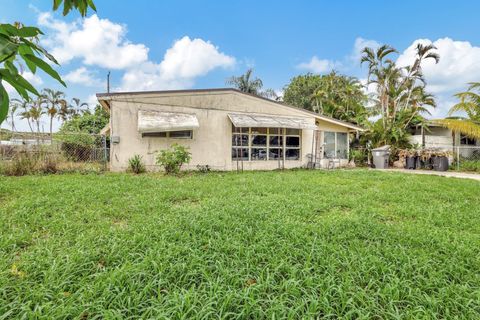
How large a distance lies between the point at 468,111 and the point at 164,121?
20.0 meters

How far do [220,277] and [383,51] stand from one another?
2253 centimetres

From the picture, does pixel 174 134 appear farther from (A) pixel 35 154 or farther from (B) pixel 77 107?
(B) pixel 77 107

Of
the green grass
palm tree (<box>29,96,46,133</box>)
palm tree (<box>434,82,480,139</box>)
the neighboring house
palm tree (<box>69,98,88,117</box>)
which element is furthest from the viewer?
palm tree (<box>69,98,88,117</box>)

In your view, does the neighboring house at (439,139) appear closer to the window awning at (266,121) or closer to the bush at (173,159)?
the window awning at (266,121)

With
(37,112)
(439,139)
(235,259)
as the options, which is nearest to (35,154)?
(235,259)

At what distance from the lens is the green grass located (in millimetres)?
2463

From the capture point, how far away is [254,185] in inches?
351

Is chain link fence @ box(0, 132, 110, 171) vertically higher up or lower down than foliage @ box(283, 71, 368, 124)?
lower down

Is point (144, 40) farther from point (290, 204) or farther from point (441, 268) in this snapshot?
point (441, 268)

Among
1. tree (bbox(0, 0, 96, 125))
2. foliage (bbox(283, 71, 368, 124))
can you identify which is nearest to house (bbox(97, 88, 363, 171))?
foliage (bbox(283, 71, 368, 124))

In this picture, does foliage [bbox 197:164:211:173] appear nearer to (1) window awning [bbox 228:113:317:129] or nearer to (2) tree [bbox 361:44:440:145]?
(1) window awning [bbox 228:113:317:129]

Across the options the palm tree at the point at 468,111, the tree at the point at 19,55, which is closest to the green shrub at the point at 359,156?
the palm tree at the point at 468,111

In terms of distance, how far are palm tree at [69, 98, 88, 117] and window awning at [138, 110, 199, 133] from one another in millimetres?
38074

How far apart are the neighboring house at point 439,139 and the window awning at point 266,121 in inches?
402
